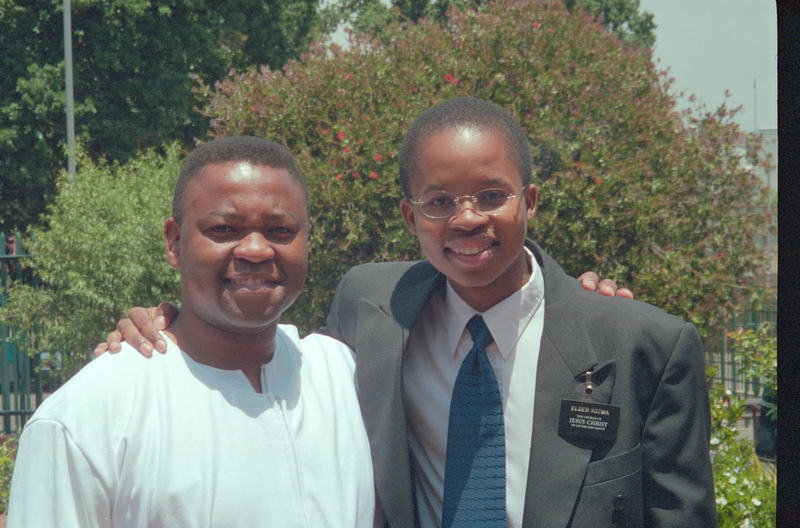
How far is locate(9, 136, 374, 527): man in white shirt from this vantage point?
68.6 inches

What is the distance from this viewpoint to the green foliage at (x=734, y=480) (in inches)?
159

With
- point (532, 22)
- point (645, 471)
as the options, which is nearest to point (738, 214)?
point (532, 22)

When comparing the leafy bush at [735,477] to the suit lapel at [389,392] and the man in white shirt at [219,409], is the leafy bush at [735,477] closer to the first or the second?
the suit lapel at [389,392]

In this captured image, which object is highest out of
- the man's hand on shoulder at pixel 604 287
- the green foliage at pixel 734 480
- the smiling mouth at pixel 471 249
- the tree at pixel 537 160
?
the tree at pixel 537 160

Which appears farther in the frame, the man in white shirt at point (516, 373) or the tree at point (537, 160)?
the tree at point (537, 160)

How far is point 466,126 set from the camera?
2328 millimetres

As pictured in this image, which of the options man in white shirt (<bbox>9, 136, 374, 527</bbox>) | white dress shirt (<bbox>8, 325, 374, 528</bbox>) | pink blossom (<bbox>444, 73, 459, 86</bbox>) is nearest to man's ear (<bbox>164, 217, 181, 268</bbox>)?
man in white shirt (<bbox>9, 136, 374, 527</bbox>)

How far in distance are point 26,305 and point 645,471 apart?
21.7 feet

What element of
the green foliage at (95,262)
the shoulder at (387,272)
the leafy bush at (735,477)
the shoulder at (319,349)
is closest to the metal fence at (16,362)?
the green foliage at (95,262)

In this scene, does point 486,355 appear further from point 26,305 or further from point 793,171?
point 26,305

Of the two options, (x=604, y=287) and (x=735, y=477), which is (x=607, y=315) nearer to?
(x=604, y=287)

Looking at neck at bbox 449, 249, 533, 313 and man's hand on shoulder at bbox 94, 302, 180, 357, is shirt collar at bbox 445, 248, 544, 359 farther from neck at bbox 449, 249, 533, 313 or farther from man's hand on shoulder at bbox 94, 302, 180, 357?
man's hand on shoulder at bbox 94, 302, 180, 357

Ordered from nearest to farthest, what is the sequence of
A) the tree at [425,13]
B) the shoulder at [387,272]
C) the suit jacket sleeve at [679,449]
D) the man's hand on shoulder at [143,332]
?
the man's hand on shoulder at [143,332]
the suit jacket sleeve at [679,449]
the shoulder at [387,272]
the tree at [425,13]

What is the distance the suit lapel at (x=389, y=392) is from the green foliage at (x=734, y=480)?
2.34m
